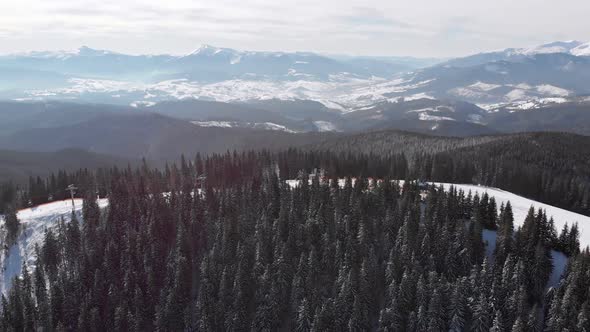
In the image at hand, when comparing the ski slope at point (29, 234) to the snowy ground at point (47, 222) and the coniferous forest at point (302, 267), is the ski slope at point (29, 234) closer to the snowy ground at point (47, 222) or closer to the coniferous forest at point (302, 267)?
the snowy ground at point (47, 222)

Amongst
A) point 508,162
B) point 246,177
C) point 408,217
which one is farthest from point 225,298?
point 508,162

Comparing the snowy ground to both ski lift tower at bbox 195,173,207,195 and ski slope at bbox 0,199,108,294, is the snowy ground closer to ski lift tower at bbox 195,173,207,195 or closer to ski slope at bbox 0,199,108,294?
ski slope at bbox 0,199,108,294

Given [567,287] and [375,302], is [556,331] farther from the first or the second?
[375,302]

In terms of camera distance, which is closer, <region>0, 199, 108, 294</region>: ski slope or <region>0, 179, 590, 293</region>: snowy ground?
<region>0, 179, 590, 293</region>: snowy ground

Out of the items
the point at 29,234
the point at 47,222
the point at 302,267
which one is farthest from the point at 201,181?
the point at 302,267

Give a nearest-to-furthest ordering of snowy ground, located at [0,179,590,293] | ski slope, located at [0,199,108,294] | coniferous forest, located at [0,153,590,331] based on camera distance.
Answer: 1. coniferous forest, located at [0,153,590,331]
2. snowy ground, located at [0,179,590,293]
3. ski slope, located at [0,199,108,294]

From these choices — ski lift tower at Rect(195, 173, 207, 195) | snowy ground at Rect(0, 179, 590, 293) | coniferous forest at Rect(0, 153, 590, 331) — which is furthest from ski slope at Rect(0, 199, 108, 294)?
ski lift tower at Rect(195, 173, 207, 195)
